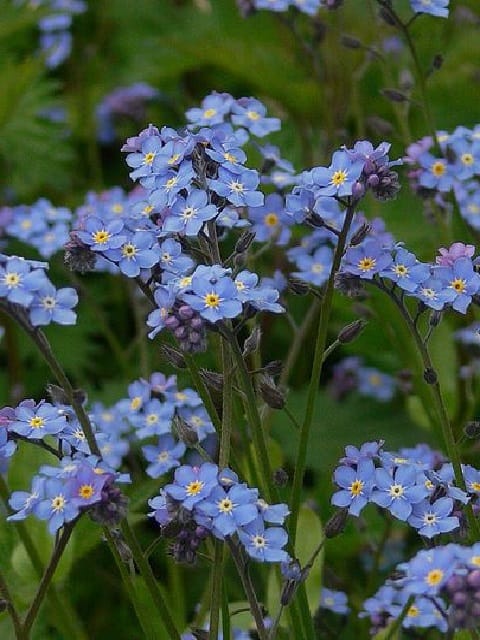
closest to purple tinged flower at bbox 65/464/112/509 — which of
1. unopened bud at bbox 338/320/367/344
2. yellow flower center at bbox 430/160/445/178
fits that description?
unopened bud at bbox 338/320/367/344

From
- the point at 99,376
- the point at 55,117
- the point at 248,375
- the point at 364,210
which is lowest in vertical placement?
the point at 99,376

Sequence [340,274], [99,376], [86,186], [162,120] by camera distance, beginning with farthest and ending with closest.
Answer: [162,120] < [86,186] < [99,376] < [340,274]

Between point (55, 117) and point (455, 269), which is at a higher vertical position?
point (455, 269)

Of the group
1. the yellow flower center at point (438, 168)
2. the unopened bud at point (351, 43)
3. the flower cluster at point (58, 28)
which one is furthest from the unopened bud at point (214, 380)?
the flower cluster at point (58, 28)

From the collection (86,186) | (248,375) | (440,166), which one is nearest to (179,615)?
(248,375)

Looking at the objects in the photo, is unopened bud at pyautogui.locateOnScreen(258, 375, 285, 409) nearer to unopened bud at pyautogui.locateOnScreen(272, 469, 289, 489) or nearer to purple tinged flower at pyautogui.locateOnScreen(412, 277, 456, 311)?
unopened bud at pyautogui.locateOnScreen(272, 469, 289, 489)

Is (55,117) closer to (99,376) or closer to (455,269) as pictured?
(99,376)

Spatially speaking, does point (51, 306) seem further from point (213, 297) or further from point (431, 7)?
point (431, 7)

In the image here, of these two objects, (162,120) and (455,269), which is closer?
(455,269)
